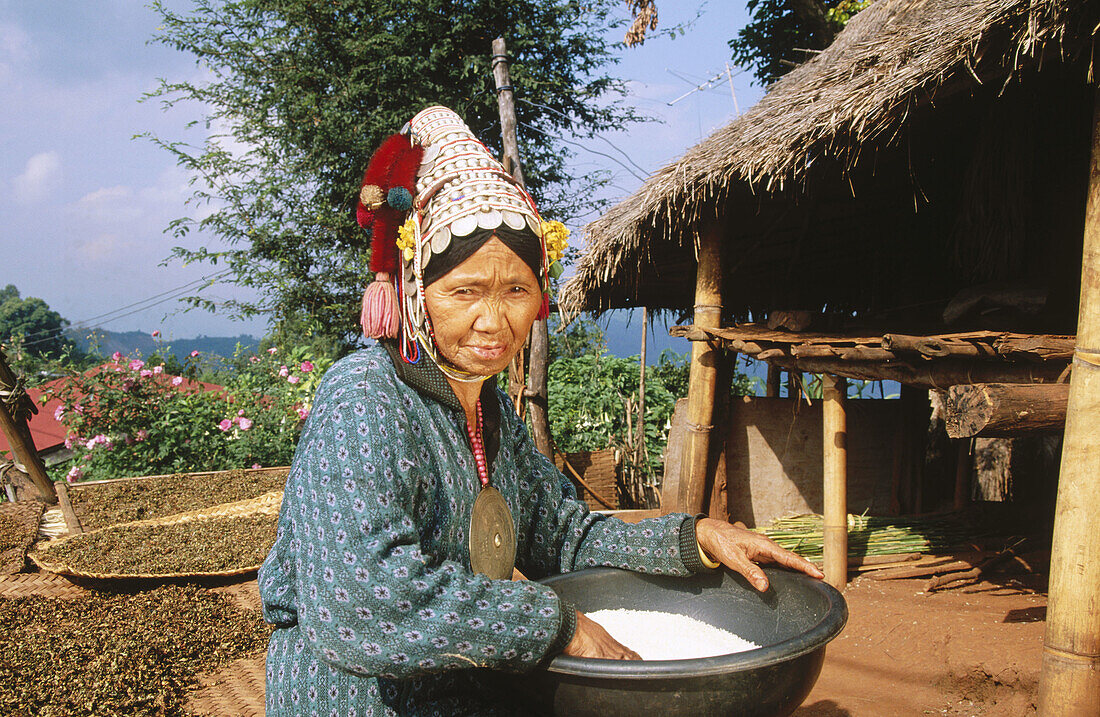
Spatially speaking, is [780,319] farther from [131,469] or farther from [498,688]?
[131,469]

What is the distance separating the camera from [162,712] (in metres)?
2.61

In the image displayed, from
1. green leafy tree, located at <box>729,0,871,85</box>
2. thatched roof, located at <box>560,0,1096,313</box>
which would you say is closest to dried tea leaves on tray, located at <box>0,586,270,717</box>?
thatched roof, located at <box>560,0,1096,313</box>

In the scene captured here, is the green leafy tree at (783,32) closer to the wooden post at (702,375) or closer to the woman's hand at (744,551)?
the wooden post at (702,375)

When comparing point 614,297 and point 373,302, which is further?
point 614,297

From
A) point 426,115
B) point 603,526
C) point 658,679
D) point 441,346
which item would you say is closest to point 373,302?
point 441,346

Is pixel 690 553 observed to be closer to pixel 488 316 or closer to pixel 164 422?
pixel 488 316

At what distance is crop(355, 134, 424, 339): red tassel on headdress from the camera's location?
1462 millimetres

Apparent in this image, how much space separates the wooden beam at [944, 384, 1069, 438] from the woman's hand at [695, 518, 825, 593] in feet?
4.13

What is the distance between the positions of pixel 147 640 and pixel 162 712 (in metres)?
0.65

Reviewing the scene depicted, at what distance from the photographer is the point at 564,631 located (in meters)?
1.20

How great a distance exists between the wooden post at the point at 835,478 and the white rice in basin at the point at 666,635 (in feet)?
9.48

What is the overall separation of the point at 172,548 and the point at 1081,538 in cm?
452

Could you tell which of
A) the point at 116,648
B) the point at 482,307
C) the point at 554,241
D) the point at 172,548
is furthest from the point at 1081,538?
the point at 172,548

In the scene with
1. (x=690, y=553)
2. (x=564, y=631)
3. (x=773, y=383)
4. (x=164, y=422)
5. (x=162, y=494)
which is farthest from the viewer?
(x=773, y=383)
